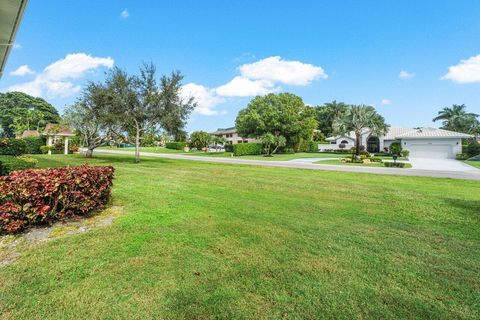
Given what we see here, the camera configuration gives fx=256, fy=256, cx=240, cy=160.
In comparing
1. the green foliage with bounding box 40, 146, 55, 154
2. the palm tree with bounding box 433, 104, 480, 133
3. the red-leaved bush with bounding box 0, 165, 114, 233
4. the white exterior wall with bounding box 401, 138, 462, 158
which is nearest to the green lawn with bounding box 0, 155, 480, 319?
the red-leaved bush with bounding box 0, 165, 114, 233

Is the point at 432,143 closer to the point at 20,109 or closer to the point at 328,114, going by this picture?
the point at 328,114

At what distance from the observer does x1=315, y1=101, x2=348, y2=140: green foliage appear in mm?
65750

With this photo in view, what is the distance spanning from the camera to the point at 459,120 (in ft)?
168

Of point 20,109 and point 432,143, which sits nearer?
point 432,143

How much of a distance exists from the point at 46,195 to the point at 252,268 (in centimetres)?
386

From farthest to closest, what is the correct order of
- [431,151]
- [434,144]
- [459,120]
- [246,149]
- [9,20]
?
[459,120] → [246,149] → [431,151] → [434,144] → [9,20]

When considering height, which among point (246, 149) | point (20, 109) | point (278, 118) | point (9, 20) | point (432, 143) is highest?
point (20, 109)

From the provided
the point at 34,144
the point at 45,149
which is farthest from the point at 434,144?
the point at 34,144

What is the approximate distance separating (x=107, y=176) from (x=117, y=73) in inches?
648

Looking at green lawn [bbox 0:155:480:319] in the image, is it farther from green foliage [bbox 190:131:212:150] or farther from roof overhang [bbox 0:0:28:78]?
green foliage [bbox 190:131:212:150]

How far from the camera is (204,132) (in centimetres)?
5391

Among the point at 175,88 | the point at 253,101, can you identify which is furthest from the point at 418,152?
the point at 175,88

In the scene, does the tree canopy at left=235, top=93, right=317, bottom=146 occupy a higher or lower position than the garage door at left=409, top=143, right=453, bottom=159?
higher

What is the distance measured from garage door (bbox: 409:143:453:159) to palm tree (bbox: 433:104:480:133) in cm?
2397
